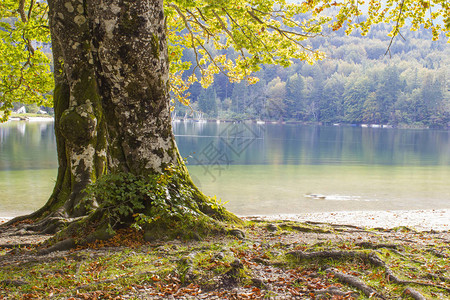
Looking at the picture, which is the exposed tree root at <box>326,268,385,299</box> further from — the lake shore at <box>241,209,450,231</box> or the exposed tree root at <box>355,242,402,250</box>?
the lake shore at <box>241,209,450,231</box>

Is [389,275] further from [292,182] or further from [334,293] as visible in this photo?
[292,182]

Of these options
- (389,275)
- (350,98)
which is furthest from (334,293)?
(350,98)

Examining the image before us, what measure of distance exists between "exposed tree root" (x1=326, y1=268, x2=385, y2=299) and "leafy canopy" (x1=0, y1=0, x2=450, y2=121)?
21.1ft

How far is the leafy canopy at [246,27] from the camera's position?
9547 mm

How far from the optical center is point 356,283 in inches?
159

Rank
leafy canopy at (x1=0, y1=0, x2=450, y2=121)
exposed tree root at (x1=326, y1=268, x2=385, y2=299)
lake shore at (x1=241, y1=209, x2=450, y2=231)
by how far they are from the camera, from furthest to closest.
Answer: lake shore at (x1=241, y1=209, x2=450, y2=231)
leafy canopy at (x1=0, y1=0, x2=450, y2=121)
exposed tree root at (x1=326, y1=268, x2=385, y2=299)

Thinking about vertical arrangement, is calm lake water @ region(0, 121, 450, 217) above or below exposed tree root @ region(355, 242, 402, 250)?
below

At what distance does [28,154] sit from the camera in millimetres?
34094

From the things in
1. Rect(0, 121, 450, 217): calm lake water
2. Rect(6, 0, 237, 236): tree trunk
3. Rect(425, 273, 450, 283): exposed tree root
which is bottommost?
Rect(0, 121, 450, 217): calm lake water

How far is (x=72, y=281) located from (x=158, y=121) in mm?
2486

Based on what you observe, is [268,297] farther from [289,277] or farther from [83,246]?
[83,246]

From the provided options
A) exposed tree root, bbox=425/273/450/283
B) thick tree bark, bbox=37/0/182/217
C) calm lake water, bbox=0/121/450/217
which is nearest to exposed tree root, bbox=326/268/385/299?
exposed tree root, bbox=425/273/450/283

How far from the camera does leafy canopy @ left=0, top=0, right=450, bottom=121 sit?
955 cm

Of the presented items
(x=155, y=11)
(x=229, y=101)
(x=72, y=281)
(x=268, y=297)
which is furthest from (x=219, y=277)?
(x=229, y=101)
